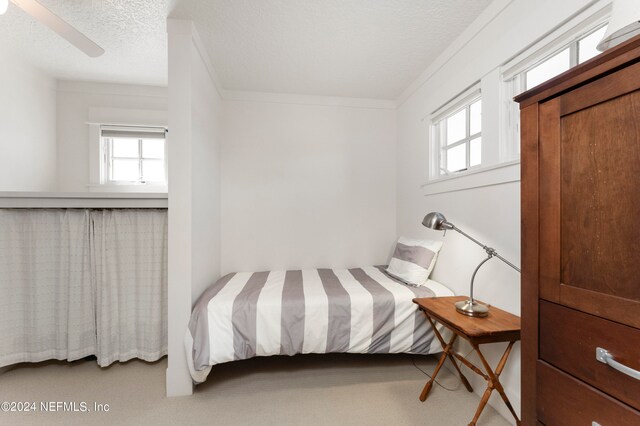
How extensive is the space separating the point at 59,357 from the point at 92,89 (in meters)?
2.63

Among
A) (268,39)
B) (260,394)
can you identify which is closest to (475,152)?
(268,39)

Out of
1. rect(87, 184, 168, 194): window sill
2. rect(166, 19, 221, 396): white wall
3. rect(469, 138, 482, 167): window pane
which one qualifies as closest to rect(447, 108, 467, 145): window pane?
rect(469, 138, 482, 167): window pane

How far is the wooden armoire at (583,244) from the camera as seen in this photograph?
0.64m

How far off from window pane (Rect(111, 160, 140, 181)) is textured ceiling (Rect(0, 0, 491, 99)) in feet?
2.85

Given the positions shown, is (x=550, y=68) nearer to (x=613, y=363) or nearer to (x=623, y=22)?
(x=623, y=22)

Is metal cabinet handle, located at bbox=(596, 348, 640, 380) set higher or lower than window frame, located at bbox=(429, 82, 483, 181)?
lower

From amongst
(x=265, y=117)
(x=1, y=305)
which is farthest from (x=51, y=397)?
(x=265, y=117)

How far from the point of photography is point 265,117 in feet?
9.63

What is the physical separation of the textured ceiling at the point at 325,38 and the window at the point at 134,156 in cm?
112

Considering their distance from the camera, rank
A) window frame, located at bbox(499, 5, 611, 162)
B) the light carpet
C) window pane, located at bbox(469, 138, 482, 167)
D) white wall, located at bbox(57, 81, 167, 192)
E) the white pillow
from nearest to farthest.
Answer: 1. window frame, located at bbox(499, 5, 611, 162)
2. the light carpet
3. window pane, located at bbox(469, 138, 482, 167)
4. the white pillow
5. white wall, located at bbox(57, 81, 167, 192)

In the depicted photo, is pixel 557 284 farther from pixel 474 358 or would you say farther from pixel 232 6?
pixel 232 6

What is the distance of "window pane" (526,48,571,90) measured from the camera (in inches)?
55.0

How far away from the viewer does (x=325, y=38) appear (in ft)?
6.63

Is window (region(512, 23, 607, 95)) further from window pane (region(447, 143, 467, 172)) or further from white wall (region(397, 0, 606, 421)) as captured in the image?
window pane (region(447, 143, 467, 172))
